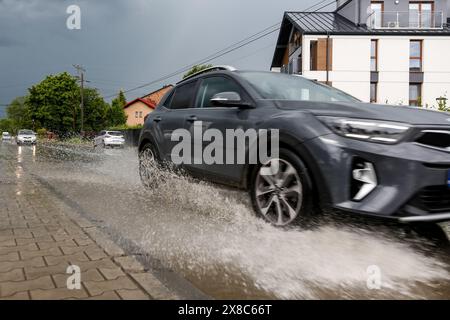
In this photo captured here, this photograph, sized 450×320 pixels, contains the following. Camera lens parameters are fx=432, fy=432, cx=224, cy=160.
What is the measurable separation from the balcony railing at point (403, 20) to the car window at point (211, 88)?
29.0 m

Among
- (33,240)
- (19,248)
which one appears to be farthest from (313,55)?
→ (19,248)

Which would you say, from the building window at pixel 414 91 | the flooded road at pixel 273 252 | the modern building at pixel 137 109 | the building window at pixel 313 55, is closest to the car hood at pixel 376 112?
the flooded road at pixel 273 252

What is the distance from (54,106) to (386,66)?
50.7 meters

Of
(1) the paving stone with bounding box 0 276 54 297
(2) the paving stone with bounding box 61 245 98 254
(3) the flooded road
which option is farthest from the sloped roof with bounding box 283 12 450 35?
(1) the paving stone with bounding box 0 276 54 297

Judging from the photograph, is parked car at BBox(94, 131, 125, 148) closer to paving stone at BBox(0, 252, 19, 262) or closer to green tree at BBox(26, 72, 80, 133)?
paving stone at BBox(0, 252, 19, 262)

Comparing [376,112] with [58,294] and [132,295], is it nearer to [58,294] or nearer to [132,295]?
[132,295]

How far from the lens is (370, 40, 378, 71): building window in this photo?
30969 millimetres

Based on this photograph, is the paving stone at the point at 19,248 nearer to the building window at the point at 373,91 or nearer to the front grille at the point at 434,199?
the front grille at the point at 434,199

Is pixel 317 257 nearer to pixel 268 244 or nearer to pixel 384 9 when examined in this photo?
pixel 268 244

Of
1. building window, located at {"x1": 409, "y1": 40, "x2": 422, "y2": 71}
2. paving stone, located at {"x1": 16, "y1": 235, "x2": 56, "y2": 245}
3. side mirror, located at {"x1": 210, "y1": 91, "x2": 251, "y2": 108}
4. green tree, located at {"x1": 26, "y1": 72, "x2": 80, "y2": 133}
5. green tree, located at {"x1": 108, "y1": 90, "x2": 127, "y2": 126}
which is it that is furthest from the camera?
green tree, located at {"x1": 108, "y1": 90, "x2": 127, "y2": 126}

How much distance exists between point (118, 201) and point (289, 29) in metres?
33.7

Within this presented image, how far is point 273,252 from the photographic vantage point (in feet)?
11.1

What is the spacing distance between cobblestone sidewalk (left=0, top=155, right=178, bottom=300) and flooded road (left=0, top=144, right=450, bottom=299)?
0.78 ft

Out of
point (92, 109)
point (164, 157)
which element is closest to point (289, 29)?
point (164, 157)
